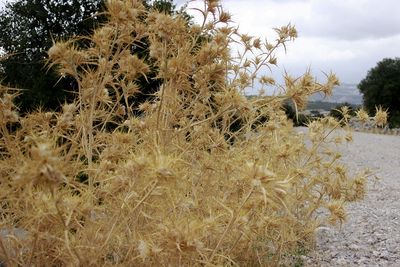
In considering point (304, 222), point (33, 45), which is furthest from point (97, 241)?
point (33, 45)

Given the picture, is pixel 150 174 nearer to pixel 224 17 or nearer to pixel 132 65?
pixel 132 65

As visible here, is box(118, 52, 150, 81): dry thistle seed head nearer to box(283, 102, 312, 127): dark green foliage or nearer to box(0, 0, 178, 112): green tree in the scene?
box(283, 102, 312, 127): dark green foliage

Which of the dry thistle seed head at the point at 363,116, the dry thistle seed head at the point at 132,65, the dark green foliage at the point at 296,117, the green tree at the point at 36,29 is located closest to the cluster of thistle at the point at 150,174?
the dry thistle seed head at the point at 132,65

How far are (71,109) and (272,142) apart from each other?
57.7 inches

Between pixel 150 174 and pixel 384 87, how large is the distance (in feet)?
90.8

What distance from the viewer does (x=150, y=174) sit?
1.39m

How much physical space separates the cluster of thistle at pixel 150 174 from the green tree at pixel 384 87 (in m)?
24.7

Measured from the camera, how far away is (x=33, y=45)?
6.72 metres

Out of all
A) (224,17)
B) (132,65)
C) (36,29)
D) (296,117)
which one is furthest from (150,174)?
(36,29)

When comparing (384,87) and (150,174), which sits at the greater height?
(150,174)

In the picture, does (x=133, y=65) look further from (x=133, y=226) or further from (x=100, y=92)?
(x=133, y=226)

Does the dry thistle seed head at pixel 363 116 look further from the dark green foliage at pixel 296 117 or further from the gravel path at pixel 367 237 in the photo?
the gravel path at pixel 367 237

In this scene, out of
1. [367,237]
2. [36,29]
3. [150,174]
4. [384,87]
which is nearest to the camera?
[150,174]

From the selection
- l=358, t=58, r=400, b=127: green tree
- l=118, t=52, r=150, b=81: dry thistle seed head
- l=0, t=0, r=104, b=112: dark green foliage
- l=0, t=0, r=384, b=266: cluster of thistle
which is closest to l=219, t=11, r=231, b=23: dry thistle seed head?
A: l=0, t=0, r=384, b=266: cluster of thistle
